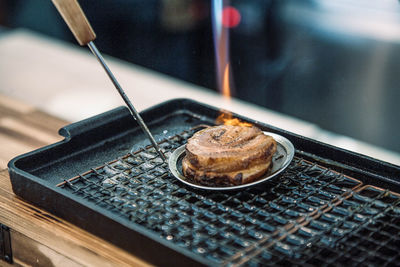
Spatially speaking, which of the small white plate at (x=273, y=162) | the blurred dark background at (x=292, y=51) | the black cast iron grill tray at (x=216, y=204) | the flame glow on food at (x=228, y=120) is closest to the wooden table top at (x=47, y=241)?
the black cast iron grill tray at (x=216, y=204)

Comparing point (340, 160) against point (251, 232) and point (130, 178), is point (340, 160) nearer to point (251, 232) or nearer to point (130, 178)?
point (251, 232)

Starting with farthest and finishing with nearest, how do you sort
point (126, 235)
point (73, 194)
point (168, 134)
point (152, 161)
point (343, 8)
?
1. point (343, 8)
2. point (168, 134)
3. point (152, 161)
4. point (73, 194)
5. point (126, 235)

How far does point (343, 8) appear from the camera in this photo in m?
3.64

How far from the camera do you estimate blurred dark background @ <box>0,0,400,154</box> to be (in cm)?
358

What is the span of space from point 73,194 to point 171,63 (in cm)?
338

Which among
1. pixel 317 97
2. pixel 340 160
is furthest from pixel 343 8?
pixel 340 160

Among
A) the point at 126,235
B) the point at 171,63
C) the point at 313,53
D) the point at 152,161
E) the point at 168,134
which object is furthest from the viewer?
the point at 171,63

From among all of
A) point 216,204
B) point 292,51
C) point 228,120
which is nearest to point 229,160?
point 216,204

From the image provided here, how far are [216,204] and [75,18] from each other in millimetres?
703

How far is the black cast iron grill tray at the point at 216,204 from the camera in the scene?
143 centimetres

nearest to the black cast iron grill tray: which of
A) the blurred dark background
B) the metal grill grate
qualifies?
the metal grill grate

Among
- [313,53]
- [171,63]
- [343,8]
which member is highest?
[343,8]

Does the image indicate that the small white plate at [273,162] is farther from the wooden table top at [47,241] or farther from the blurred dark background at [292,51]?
the blurred dark background at [292,51]

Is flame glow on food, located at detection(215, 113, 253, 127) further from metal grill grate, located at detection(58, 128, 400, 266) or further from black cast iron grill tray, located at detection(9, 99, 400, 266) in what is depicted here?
metal grill grate, located at detection(58, 128, 400, 266)
